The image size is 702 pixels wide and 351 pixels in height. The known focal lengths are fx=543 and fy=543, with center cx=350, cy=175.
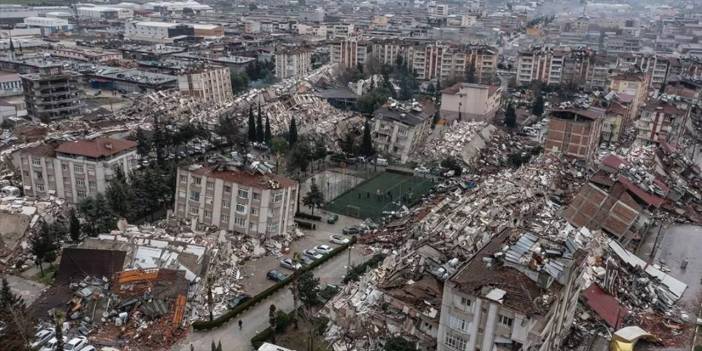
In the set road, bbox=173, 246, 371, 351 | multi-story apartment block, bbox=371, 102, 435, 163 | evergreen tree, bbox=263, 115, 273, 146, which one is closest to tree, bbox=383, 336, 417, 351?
road, bbox=173, 246, 371, 351

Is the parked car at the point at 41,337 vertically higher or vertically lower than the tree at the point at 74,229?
lower

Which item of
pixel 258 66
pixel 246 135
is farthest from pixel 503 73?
pixel 246 135

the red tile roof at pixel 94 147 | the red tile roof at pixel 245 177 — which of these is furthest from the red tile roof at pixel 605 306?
the red tile roof at pixel 94 147

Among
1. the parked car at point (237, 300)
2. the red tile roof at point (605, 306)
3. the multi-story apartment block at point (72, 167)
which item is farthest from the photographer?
the multi-story apartment block at point (72, 167)

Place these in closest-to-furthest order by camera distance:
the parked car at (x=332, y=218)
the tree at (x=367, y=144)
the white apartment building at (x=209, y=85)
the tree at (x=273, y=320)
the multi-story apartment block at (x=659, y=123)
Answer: the tree at (x=273, y=320), the parked car at (x=332, y=218), the tree at (x=367, y=144), the multi-story apartment block at (x=659, y=123), the white apartment building at (x=209, y=85)

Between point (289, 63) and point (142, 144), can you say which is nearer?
point (142, 144)

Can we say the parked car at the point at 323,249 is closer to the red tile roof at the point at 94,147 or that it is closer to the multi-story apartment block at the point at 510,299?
the multi-story apartment block at the point at 510,299

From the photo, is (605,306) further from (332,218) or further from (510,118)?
(510,118)

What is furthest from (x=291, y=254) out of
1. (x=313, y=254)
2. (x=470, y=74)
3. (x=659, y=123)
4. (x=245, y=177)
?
(x=470, y=74)
